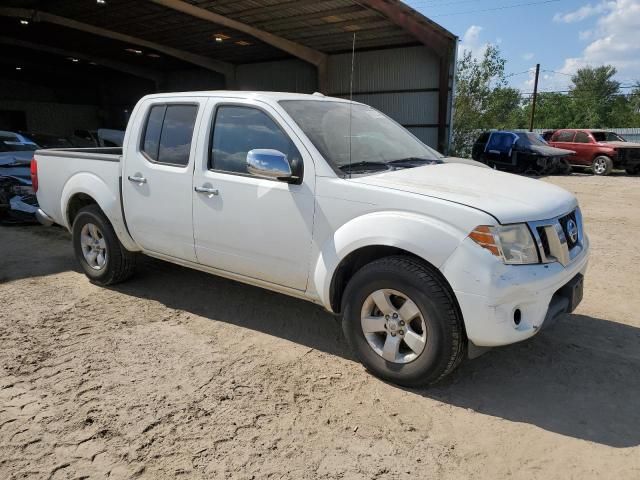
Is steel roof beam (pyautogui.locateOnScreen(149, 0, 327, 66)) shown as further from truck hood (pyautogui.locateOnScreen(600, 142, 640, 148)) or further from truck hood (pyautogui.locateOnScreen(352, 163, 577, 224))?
truck hood (pyautogui.locateOnScreen(352, 163, 577, 224))

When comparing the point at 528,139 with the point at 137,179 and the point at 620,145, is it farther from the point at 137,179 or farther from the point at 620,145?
the point at 137,179

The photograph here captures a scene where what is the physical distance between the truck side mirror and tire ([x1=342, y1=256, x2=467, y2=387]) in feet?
2.84

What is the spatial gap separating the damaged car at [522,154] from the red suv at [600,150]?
0.65 m

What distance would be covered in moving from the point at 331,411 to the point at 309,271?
3.23 feet

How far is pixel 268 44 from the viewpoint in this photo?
2125 centimetres

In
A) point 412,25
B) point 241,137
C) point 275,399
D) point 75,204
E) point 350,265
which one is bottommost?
point 275,399

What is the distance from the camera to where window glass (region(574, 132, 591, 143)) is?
2095 centimetres

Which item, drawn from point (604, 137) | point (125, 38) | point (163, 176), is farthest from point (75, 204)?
point (604, 137)

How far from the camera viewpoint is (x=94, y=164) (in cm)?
510

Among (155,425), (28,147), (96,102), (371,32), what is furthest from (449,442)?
(96,102)

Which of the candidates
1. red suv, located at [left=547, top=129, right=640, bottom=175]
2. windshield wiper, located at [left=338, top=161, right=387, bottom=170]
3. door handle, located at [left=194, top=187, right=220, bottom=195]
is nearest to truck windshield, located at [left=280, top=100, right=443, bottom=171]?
windshield wiper, located at [left=338, top=161, right=387, bottom=170]

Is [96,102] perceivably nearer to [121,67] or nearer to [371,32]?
[121,67]

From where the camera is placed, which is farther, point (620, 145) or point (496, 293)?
point (620, 145)

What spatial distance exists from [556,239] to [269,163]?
1917 mm
